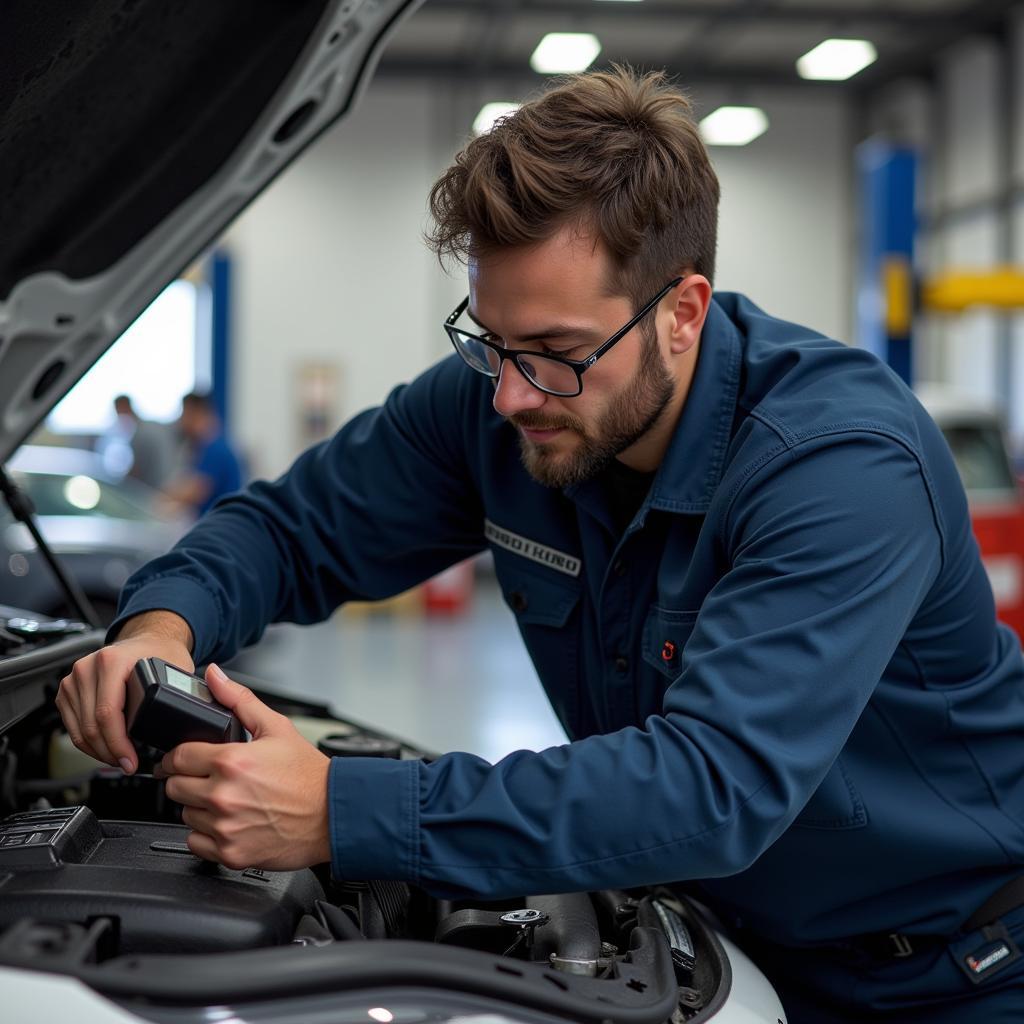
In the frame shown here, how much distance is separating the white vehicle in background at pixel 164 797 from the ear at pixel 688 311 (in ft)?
1.81

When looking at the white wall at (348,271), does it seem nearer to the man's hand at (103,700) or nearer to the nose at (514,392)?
the nose at (514,392)

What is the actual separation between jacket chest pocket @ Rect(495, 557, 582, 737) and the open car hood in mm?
669

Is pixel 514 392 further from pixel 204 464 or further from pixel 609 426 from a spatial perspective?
pixel 204 464

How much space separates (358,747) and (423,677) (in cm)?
475

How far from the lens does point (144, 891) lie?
3.32 feet

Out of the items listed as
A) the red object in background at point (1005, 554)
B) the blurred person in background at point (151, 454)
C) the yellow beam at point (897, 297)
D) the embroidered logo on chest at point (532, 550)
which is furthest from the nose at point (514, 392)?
the blurred person in background at point (151, 454)

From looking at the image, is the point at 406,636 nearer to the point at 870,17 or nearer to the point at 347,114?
the point at 347,114

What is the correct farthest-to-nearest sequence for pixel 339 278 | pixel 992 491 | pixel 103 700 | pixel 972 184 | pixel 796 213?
1. pixel 796 213
2. pixel 339 278
3. pixel 972 184
4. pixel 992 491
5. pixel 103 700

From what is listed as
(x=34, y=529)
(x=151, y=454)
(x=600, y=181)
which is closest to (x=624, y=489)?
(x=600, y=181)

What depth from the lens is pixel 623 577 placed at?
1410 mm

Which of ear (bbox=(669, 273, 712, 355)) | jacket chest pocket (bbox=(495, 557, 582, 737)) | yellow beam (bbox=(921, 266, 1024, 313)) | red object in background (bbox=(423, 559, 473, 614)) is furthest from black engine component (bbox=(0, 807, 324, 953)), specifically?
red object in background (bbox=(423, 559, 473, 614))

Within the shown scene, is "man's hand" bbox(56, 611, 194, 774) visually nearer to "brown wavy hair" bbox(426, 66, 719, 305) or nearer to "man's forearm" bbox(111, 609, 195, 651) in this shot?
"man's forearm" bbox(111, 609, 195, 651)

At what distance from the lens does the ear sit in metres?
1.33

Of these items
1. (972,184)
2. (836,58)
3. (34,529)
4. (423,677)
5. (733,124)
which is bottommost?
(423,677)
